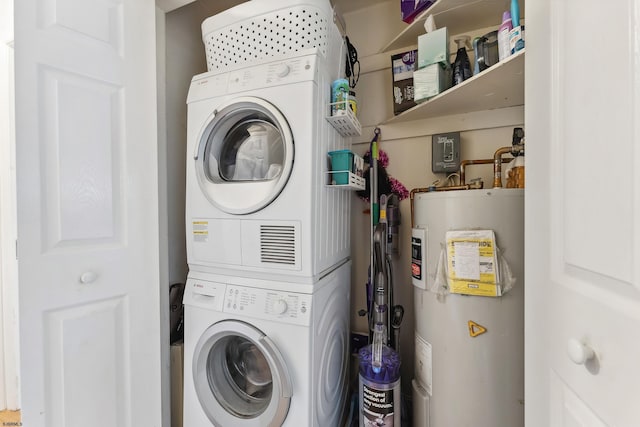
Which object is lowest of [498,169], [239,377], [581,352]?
[239,377]

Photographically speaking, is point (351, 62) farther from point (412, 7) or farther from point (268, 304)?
point (268, 304)

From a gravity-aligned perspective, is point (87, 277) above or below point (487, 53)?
below

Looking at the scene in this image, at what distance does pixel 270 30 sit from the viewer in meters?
1.16

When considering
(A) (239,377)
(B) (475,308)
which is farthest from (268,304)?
(B) (475,308)

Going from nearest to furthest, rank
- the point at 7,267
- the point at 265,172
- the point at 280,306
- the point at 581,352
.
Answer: the point at 581,352
the point at 280,306
the point at 265,172
the point at 7,267

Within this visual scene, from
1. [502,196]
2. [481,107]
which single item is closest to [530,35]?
[502,196]

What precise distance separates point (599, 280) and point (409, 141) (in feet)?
4.24

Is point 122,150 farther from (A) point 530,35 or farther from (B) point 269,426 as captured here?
(A) point 530,35

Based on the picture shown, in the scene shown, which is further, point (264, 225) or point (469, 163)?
point (469, 163)

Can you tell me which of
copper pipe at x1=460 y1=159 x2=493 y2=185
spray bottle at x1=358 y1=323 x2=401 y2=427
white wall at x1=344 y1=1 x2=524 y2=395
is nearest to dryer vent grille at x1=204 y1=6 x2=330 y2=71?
white wall at x1=344 y1=1 x2=524 y2=395

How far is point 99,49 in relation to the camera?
1.01 metres

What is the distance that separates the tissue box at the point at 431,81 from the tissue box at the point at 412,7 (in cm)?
31

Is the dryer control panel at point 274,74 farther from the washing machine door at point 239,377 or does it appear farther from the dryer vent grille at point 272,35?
the washing machine door at point 239,377

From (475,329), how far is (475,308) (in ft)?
0.26
